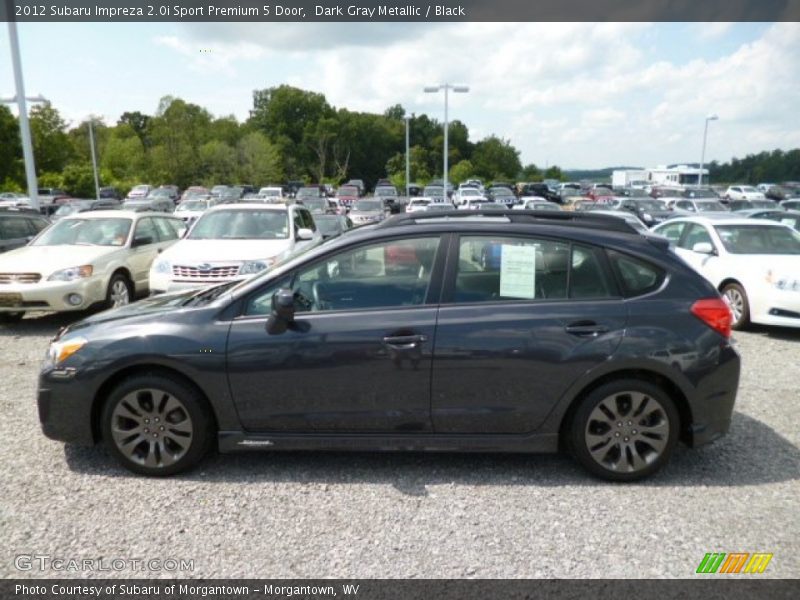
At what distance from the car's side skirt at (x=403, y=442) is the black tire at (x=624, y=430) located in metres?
0.21

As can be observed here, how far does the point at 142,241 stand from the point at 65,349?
648 cm

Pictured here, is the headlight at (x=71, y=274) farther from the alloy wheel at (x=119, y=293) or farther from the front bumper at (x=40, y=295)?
the alloy wheel at (x=119, y=293)

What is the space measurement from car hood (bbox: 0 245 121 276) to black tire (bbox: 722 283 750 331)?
8.92 m

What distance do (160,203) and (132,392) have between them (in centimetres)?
2952

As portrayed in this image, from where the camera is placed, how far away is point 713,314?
12.2ft

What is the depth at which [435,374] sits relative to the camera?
3619 millimetres

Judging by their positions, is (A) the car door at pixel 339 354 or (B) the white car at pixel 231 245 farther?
(B) the white car at pixel 231 245

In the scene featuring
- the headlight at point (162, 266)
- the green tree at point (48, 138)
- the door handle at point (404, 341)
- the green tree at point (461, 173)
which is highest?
the green tree at point (48, 138)

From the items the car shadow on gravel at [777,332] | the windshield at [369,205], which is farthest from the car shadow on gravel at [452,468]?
the windshield at [369,205]

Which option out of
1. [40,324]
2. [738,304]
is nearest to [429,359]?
[738,304]

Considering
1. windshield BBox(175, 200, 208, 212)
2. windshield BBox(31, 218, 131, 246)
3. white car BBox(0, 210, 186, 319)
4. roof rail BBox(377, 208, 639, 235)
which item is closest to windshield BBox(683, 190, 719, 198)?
windshield BBox(175, 200, 208, 212)

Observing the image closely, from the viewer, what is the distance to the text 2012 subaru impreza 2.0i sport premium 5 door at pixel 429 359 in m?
3.63

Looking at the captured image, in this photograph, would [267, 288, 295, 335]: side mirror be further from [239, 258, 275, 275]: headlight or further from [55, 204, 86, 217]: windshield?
[55, 204, 86, 217]: windshield

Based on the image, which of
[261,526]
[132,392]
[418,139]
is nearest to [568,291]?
[261,526]
